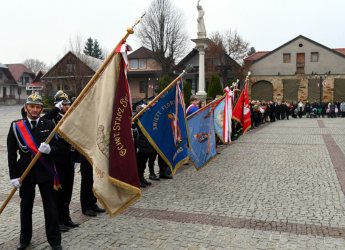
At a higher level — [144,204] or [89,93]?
[89,93]

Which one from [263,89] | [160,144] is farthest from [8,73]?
[160,144]

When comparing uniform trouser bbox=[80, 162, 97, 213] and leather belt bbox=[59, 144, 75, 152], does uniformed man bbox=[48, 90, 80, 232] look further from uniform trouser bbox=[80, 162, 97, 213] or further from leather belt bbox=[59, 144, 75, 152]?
uniform trouser bbox=[80, 162, 97, 213]

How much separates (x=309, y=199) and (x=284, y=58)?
138 ft

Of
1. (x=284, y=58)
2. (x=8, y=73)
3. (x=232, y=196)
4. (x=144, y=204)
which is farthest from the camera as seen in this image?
(x=8, y=73)

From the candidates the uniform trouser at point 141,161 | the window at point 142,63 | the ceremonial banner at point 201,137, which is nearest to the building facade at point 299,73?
the window at point 142,63

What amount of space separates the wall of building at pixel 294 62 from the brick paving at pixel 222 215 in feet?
125

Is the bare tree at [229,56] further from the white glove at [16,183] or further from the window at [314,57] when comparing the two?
the white glove at [16,183]

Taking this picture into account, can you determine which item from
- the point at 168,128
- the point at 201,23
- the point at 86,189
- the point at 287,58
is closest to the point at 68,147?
the point at 86,189

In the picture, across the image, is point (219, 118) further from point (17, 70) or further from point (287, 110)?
point (17, 70)

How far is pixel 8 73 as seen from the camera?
70.9m

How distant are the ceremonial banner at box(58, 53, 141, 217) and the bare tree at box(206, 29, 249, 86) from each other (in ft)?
138

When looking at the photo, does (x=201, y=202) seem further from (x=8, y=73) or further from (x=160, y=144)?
(x=8, y=73)

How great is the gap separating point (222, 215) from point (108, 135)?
2337 millimetres

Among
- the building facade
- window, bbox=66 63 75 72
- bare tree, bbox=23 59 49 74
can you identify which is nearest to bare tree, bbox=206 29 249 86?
the building facade
